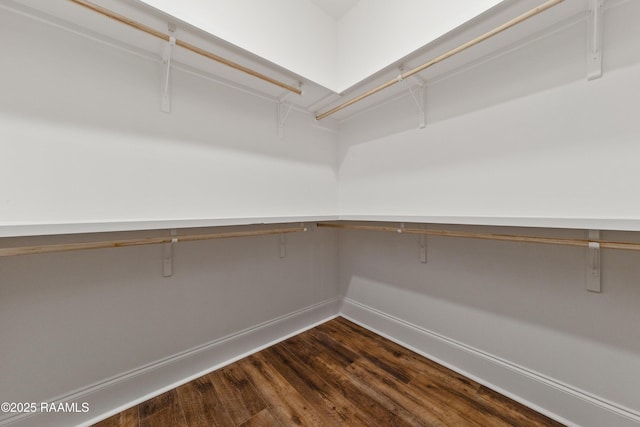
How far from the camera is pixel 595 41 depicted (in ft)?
3.47

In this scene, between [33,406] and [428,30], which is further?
[428,30]

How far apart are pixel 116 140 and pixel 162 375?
1386 mm

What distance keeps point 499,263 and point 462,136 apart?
818mm

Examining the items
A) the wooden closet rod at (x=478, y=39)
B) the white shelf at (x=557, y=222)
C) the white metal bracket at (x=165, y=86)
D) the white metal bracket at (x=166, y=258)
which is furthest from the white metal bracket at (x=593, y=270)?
the white metal bracket at (x=165, y=86)

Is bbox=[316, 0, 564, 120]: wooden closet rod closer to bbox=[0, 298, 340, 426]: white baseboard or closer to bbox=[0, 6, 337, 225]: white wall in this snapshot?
bbox=[0, 6, 337, 225]: white wall

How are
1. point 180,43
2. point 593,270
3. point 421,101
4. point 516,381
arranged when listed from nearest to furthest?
point 593,270 < point 180,43 < point 516,381 < point 421,101

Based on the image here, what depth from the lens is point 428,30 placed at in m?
1.40

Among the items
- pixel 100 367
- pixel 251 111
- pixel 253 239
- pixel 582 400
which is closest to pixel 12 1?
pixel 251 111

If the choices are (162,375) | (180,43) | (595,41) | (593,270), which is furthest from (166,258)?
(595,41)

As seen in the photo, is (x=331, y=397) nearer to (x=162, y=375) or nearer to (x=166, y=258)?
(x=162, y=375)

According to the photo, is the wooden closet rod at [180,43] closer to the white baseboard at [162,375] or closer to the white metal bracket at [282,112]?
the white metal bracket at [282,112]

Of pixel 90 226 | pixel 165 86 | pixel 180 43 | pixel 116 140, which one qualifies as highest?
pixel 180 43

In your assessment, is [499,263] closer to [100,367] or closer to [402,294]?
[402,294]

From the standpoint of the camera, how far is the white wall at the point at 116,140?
1062mm
